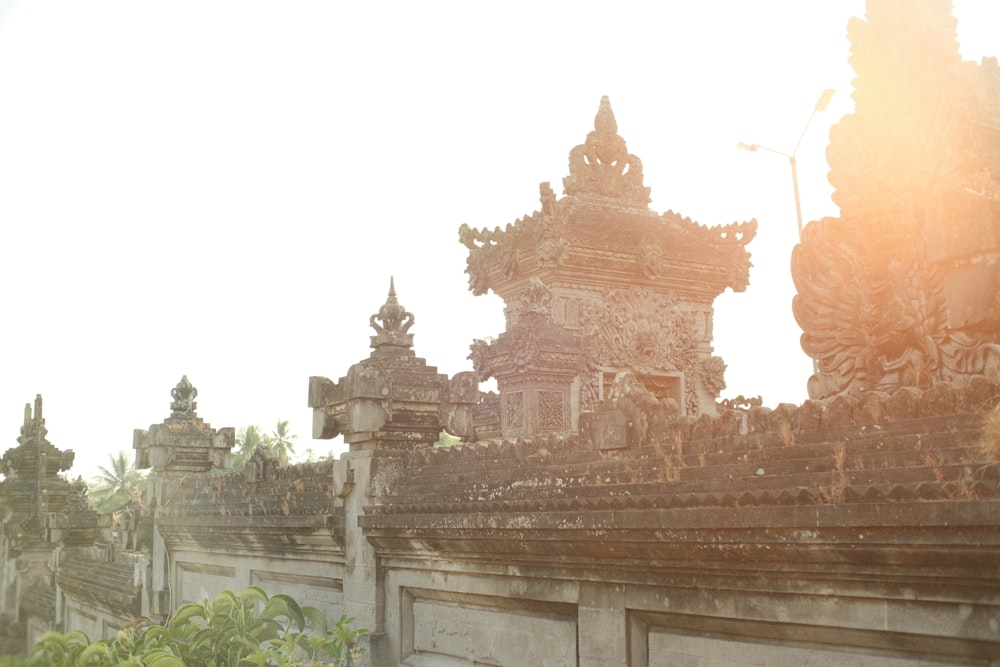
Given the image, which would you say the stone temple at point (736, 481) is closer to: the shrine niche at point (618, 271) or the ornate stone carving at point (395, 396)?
the ornate stone carving at point (395, 396)

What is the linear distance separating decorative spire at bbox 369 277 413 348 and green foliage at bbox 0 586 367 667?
3091mm

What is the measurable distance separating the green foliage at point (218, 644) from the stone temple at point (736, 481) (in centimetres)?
73

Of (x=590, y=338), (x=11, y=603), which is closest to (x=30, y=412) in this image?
(x=11, y=603)

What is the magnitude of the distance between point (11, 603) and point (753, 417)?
24560 millimetres

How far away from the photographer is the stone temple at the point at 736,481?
18.7 ft

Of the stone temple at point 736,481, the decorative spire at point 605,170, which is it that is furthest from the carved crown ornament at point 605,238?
the stone temple at point 736,481

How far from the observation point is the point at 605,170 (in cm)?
2103

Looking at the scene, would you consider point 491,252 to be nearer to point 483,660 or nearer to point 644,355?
point 644,355

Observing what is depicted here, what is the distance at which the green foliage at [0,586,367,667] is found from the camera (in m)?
9.80

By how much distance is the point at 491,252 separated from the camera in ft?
70.6

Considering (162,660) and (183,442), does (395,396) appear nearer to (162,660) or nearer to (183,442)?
(162,660)

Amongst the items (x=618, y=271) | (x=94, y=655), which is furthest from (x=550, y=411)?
(x=94, y=655)

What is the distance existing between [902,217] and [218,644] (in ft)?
25.7

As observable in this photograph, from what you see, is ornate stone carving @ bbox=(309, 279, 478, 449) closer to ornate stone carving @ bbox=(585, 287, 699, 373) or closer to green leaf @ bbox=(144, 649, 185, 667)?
green leaf @ bbox=(144, 649, 185, 667)
